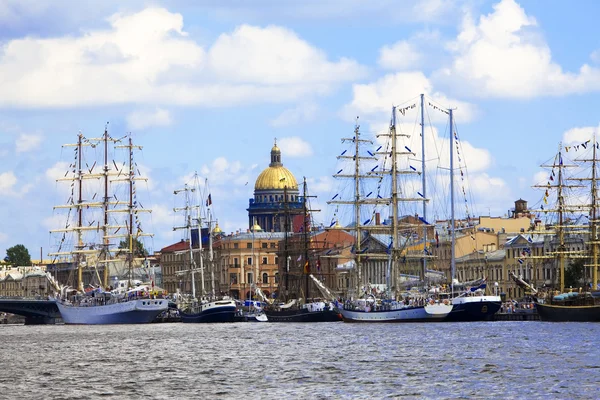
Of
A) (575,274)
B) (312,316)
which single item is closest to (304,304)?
(312,316)

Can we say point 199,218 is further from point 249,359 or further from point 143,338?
point 249,359

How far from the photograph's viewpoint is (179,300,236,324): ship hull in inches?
6043

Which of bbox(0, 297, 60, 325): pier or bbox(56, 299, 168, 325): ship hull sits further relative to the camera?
bbox(0, 297, 60, 325): pier

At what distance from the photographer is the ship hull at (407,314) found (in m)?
120

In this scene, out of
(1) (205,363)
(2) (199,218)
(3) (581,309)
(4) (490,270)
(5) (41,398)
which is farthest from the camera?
(4) (490,270)

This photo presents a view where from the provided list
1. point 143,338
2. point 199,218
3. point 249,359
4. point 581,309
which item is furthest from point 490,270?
point 249,359

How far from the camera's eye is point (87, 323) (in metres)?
160

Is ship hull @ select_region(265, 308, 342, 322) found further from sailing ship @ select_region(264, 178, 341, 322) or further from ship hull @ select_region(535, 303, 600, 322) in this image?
ship hull @ select_region(535, 303, 600, 322)

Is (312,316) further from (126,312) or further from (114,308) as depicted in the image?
(114,308)

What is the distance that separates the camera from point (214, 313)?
15362 centimetres

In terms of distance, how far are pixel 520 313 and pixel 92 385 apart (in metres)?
78.4

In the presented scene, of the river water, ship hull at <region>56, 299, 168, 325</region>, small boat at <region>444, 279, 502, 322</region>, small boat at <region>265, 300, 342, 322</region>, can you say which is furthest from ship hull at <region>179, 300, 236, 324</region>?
the river water

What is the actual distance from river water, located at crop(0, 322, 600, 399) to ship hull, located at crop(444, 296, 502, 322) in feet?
54.3

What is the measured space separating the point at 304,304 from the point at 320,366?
79488 millimetres
